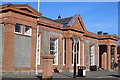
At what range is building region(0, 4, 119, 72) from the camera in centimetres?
1841

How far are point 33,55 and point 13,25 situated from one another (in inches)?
154

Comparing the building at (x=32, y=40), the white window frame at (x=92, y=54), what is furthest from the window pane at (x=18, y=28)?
the white window frame at (x=92, y=54)

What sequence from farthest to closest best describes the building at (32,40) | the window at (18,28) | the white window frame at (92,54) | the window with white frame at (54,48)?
the white window frame at (92,54) < the window with white frame at (54,48) < the window at (18,28) < the building at (32,40)

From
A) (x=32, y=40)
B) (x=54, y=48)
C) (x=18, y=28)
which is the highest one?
(x=18, y=28)

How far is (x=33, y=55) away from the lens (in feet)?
68.1

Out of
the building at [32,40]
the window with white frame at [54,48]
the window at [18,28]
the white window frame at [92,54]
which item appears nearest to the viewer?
the building at [32,40]

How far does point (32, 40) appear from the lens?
2080 cm

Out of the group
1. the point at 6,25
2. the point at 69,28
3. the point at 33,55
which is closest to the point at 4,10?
→ the point at 6,25

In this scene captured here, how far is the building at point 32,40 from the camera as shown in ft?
60.4

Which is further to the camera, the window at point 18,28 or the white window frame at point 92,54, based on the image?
the white window frame at point 92,54

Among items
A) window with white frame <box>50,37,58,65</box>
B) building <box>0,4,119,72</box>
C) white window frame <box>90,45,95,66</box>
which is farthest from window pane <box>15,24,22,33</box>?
white window frame <box>90,45,95,66</box>

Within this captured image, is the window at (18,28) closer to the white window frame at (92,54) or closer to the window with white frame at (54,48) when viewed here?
the window with white frame at (54,48)

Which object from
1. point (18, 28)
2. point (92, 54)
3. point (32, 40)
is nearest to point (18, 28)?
point (18, 28)

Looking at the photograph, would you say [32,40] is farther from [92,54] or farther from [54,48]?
[92,54]
